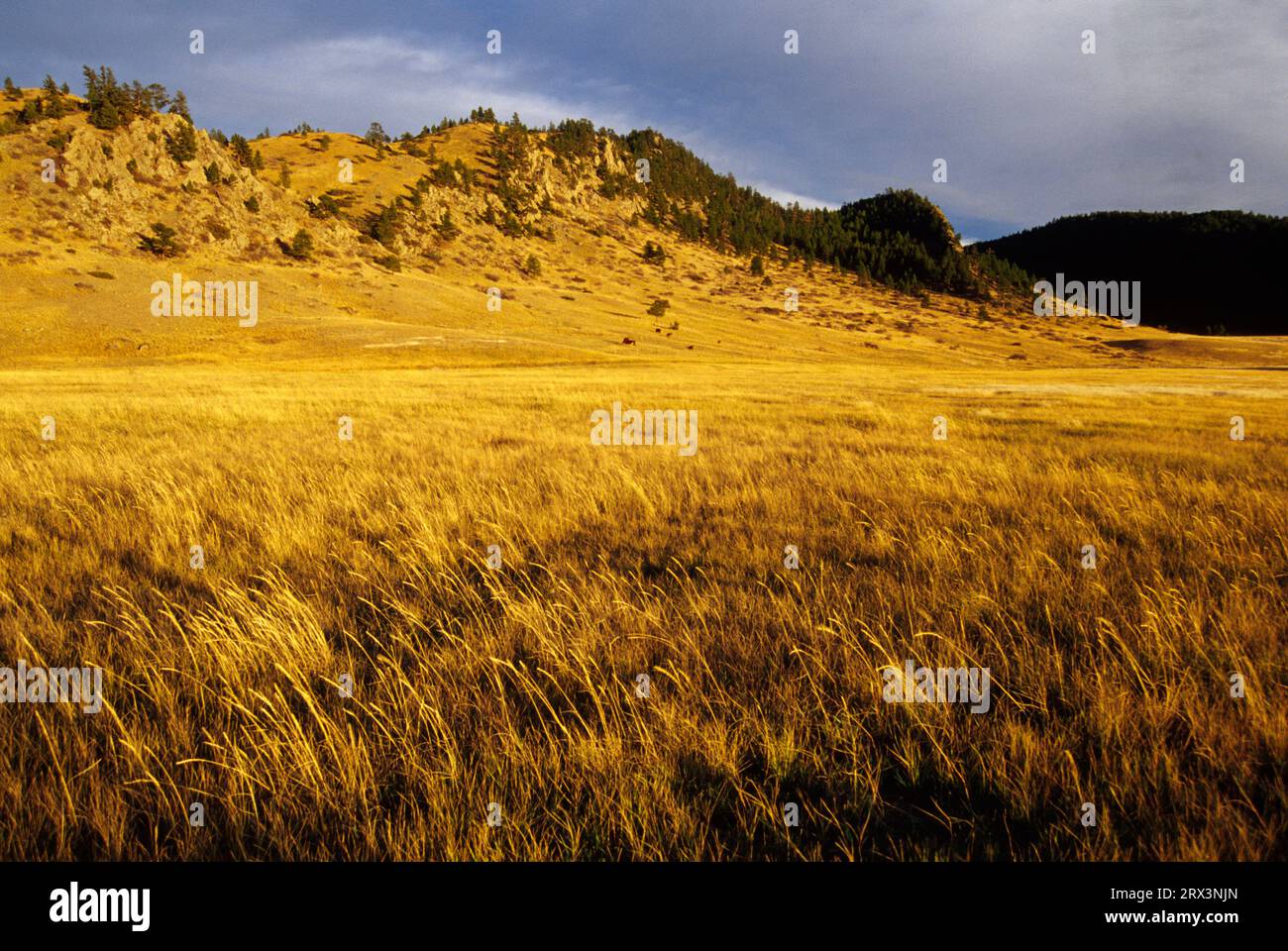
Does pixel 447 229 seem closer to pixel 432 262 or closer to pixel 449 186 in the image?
pixel 432 262

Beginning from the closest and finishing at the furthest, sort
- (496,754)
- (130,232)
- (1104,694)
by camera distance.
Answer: (496,754)
(1104,694)
(130,232)

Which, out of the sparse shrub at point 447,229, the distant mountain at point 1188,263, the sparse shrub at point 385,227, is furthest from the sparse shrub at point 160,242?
the distant mountain at point 1188,263

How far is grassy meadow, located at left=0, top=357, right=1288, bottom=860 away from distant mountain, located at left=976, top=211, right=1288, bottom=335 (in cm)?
19956

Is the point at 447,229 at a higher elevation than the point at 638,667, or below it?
higher

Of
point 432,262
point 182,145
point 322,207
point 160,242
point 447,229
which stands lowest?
point 160,242

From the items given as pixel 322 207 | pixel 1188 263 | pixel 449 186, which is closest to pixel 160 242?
pixel 322 207

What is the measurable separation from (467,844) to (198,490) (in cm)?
618

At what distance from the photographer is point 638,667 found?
2.66 m

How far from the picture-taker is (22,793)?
182 cm

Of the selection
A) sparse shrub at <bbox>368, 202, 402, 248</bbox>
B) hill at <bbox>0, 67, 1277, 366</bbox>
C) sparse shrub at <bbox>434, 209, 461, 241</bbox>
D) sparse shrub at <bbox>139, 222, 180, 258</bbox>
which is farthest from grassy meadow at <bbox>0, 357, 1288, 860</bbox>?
sparse shrub at <bbox>434, 209, 461, 241</bbox>

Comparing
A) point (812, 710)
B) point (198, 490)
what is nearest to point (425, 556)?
point (812, 710)

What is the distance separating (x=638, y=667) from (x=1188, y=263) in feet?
755

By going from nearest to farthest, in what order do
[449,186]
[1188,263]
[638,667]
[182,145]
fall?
[638,667]
[182,145]
[449,186]
[1188,263]
